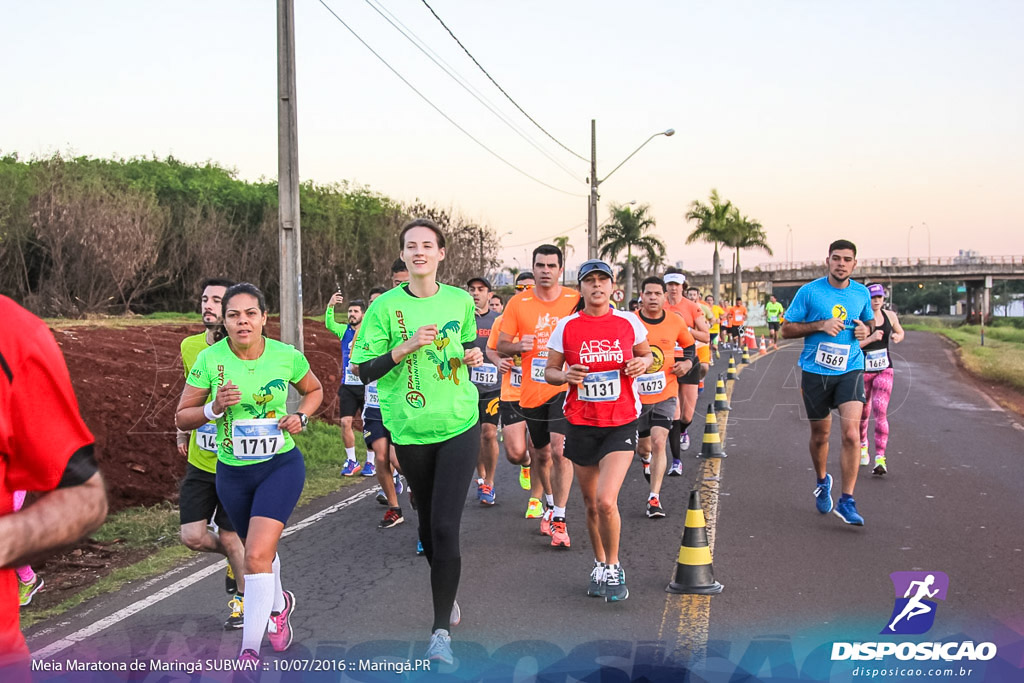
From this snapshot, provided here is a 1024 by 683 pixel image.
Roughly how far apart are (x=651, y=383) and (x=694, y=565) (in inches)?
116

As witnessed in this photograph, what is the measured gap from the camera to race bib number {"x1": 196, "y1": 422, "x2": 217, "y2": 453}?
5.24m

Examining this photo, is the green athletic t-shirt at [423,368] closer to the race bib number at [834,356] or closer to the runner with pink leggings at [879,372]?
the race bib number at [834,356]

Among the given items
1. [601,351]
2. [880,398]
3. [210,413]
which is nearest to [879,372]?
[880,398]

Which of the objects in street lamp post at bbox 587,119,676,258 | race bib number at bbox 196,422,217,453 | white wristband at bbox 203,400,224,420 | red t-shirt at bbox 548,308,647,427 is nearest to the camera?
white wristband at bbox 203,400,224,420

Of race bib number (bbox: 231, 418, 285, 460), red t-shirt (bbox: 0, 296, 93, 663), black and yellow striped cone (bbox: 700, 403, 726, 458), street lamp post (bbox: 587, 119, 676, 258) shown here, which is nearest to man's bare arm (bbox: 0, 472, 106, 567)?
red t-shirt (bbox: 0, 296, 93, 663)

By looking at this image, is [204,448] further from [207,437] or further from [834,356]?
[834,356]

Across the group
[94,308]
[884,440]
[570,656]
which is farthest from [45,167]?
[570,656]

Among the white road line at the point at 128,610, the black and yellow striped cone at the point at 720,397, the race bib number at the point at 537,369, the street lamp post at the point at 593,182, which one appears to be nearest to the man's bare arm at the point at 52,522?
the white road line at the point at 128,610

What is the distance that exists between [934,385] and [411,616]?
740 inches

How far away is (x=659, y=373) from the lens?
8586mm

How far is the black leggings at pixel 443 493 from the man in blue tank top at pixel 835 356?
3918 millimetres

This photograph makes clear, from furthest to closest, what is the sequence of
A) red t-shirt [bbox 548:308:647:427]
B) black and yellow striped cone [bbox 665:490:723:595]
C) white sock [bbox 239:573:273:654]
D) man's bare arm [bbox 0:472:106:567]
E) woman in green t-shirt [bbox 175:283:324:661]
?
red t-shirt [bbox 548:308:647:427] → black and yellow striped cone [bbox 665:490:723:595] → woman in green t-shirt [bbox 175:283:324:661] → white sock [bbox 239:573:273:654] → man's bare arm [bbox 0:472:106:567]

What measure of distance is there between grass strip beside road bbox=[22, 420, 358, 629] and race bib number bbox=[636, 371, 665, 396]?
11.0 feet

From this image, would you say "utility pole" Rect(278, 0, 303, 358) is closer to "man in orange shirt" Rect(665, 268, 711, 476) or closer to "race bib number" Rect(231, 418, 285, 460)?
"man in orange shirt" Rect(665, 268, 711, 476)
